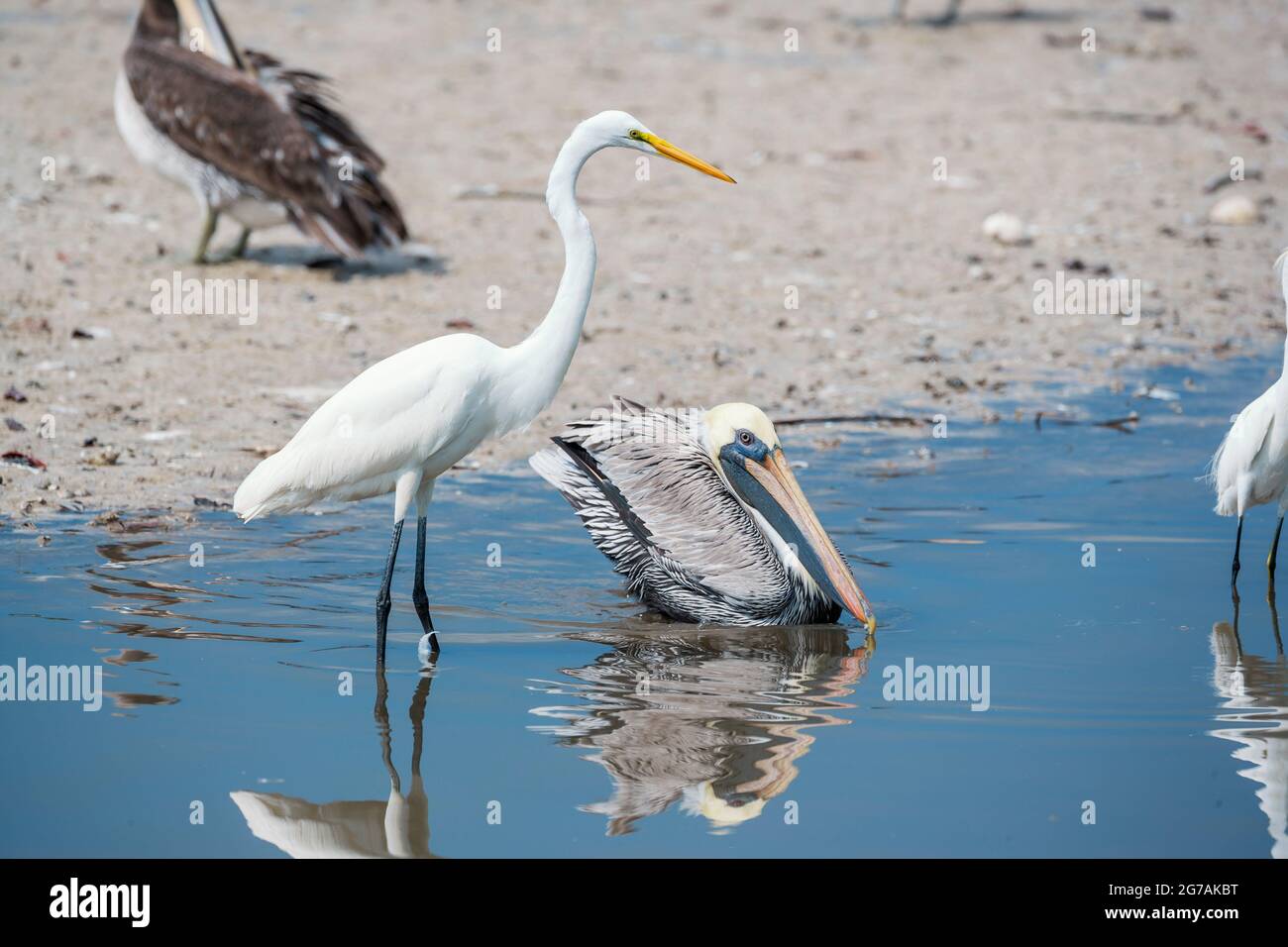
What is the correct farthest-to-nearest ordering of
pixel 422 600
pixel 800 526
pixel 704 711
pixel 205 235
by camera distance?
pixel 205 235 < pixel 800 526 < pixel 422 600 < pixel 704 711

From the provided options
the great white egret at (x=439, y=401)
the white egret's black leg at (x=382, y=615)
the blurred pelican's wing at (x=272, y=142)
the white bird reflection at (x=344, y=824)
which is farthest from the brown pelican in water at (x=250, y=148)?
the white bird reflection at (x=344, y=824)

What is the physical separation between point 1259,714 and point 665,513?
223 centimetres

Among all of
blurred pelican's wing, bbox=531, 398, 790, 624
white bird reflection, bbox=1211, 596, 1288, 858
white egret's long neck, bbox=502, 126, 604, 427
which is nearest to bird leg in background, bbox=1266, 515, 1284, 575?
white bird reflection, bbox=1211, 596, 1288, 858

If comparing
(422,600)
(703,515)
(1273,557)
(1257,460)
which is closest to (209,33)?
(703,515)

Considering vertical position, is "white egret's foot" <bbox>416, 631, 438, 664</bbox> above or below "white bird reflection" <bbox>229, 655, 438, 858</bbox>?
above

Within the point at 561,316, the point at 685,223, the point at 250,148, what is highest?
the point at 250,148

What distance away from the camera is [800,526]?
593 cm

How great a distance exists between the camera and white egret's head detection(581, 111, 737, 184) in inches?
218

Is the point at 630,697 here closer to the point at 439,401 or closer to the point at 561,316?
the point at 439,401

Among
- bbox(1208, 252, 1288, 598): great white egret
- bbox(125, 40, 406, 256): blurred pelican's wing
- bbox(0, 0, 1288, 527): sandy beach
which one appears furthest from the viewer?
bbox(125, 40, 406, 256): blurred pelican's wing

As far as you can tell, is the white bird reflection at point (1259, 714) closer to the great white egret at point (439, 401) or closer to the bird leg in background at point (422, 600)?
the great white egret at point (439, 401)

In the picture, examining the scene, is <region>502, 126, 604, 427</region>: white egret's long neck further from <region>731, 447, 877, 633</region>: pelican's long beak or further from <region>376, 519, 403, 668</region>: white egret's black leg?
<region>731, 447, 877, 633</region>: pelican's long beak
